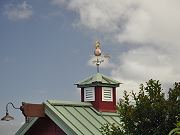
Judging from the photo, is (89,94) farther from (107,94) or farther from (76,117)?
(76,117)

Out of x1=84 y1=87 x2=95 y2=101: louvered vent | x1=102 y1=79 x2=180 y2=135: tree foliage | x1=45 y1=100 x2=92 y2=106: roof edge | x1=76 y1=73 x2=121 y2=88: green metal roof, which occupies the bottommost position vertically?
x1=102 y1=79 x2=180 y2=135: tree foliage

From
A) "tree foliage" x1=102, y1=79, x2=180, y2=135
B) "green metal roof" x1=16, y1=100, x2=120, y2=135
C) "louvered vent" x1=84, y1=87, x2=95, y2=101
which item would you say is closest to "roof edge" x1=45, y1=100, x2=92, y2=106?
"green metal roof" x1=16, y1=100, x2=120, y2=135

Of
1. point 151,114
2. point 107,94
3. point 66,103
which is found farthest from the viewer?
point 107,94

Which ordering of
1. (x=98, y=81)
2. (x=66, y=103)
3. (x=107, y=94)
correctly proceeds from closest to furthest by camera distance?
1. (x=66, y=103)
2. (x=98, y=81)
3. (x=107, y=94)

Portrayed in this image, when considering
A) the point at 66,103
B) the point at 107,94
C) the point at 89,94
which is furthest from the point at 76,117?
the point at 107,94

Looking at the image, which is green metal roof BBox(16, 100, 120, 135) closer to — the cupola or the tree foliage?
the cupola

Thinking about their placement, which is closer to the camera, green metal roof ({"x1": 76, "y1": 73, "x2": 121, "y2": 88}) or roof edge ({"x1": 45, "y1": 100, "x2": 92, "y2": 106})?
roof edge ({"x1": 45, "y1": 100, "x2": 92, "y2": 106})

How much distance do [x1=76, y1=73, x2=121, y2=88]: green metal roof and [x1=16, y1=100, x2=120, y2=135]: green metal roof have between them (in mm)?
1142

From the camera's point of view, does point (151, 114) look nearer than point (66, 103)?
Yes

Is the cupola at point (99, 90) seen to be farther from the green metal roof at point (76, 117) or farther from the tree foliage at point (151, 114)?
the tree foliage at point (151, 114)

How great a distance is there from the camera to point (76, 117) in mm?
19094

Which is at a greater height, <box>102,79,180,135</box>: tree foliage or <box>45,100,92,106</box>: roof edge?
<box>45,100,92,106</box>: roof edge

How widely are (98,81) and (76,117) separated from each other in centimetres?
324

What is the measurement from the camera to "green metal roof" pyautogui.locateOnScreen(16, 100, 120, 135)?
17.9m
